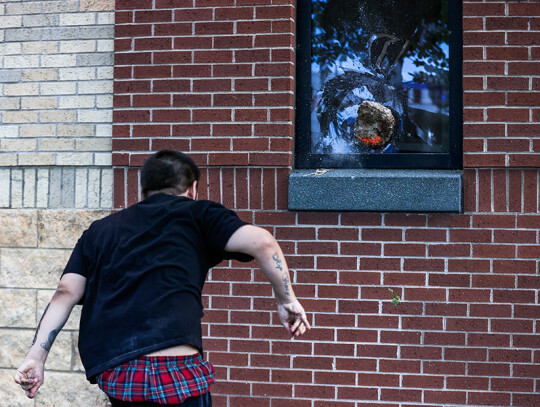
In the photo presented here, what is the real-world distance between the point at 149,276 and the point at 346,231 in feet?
6.13

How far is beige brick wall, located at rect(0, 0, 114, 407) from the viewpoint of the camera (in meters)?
4.79

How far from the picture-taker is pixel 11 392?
4.87m

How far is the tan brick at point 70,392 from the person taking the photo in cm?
475

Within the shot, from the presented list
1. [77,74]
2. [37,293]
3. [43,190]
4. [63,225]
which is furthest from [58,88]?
[37,293]

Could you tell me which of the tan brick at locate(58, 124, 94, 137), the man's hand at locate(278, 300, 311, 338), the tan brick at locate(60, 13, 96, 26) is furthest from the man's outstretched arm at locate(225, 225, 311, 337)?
the tan brick at locate(60, 13, 96, 26)

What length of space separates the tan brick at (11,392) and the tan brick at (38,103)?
1.82 metres

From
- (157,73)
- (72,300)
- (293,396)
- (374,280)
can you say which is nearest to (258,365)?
(293,396)

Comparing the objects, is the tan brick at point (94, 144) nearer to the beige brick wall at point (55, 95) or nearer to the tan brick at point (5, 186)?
the beige brick wall at point (55, 95)

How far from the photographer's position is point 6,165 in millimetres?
4938

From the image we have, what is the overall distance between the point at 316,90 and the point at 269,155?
63 cm

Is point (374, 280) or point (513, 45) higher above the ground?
point (513, 45)

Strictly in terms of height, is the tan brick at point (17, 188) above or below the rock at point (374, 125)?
below

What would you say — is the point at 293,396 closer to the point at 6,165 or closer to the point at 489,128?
the point at 489,128

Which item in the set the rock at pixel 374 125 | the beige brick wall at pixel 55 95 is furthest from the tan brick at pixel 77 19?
the rock at pixel 374 125
